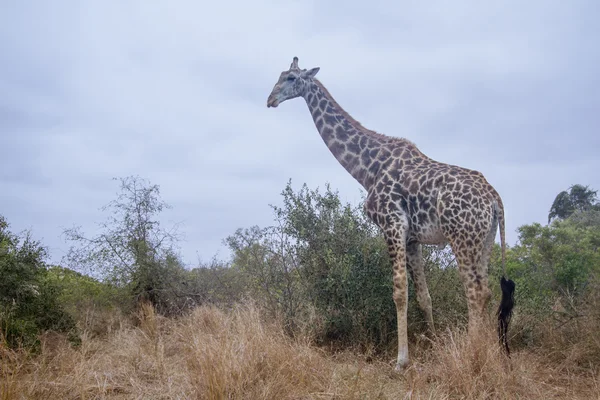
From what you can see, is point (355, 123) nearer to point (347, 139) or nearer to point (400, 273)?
point (347, 139)

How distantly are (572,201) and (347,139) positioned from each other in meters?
16.9

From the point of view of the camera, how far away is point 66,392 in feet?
18.2

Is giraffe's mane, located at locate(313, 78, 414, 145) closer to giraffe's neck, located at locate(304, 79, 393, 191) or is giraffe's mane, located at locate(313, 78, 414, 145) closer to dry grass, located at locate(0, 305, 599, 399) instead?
giraffe's neck, located at locate(304, 79, 393, 191)

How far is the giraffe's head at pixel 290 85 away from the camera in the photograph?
8.68 meters

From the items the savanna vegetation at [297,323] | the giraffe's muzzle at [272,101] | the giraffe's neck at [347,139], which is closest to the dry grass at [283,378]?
the savanna vegetation at [297,323]

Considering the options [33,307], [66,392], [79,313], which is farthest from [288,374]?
[79,313]

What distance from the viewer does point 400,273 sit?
6.95 m

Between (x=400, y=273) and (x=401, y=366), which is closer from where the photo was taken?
(x=401, y=366)

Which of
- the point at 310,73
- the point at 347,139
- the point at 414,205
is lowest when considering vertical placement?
the point at 414,205

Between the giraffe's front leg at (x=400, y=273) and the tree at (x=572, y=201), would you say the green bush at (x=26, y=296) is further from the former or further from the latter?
the tree at (x=572, y=201)

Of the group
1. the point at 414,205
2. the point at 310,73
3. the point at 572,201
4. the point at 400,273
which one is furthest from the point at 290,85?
the point at 572,201

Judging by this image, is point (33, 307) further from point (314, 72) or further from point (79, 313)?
point (314, 72)

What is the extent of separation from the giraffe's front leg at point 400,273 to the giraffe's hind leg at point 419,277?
1.88ft

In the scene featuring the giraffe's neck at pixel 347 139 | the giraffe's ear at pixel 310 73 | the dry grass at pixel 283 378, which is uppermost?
the giraffe's ear at pixel 310 73
